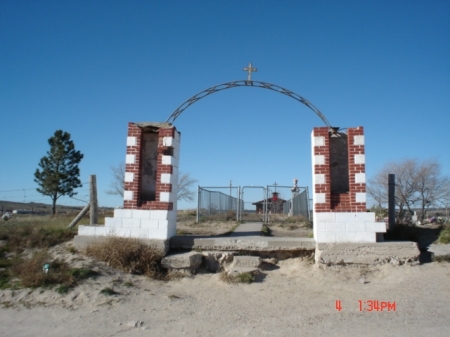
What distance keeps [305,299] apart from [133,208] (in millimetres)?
4286

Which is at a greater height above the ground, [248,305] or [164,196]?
[164,196]

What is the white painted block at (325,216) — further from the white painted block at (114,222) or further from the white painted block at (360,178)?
the white painted block at (114,222)

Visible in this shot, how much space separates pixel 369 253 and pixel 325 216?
46.6 inches

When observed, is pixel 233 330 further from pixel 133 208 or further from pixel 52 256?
pixel 52 256

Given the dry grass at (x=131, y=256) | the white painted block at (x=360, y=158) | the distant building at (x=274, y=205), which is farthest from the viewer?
the distant building at (x=274, y=205)

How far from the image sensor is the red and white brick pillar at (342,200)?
319 inches

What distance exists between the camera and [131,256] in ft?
25.9

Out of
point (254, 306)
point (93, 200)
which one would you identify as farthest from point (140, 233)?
point (254, 306)

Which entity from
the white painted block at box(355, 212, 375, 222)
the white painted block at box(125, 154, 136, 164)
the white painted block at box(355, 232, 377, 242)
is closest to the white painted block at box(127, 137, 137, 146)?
the white painted block at box(125, 154, 136, 164)

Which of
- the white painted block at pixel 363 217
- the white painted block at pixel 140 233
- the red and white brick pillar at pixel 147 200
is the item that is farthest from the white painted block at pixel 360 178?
the white painted block at pixel 140 233

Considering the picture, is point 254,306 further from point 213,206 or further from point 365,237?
point 213,206

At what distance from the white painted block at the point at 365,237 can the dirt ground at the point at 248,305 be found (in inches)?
23.1

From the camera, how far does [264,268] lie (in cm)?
819

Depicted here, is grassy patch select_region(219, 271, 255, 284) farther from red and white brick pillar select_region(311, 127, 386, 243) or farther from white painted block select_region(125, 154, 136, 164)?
white painted block select_region(125, 154, 136, 164)
